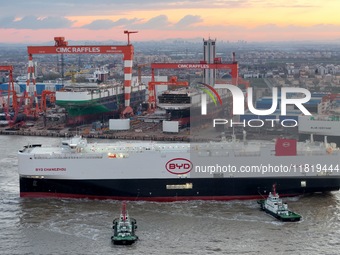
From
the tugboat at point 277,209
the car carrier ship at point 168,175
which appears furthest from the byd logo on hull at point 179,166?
the tugboat at point 277,209

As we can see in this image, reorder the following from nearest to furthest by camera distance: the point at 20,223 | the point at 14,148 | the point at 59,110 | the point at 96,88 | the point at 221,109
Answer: the point at 20,223, the point at 14,148, the point at 221,109, the point at 96,88, the point at 59,110

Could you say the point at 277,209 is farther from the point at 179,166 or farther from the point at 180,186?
the point at 179,166

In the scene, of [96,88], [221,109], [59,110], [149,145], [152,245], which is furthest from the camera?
[59,110]

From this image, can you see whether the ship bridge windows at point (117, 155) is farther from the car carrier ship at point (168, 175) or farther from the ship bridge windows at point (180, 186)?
the ship bridge windows at point (180, 186)

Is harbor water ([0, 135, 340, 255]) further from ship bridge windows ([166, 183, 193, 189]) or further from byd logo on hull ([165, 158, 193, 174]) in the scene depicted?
byd logo on hull ([165, 158, 193, 174])

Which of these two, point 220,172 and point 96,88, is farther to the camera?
point 96,88

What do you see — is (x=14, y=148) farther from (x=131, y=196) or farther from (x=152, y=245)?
(x=152, y=245)

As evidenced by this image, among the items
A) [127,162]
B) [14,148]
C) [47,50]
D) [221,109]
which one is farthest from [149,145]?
[47,50]
